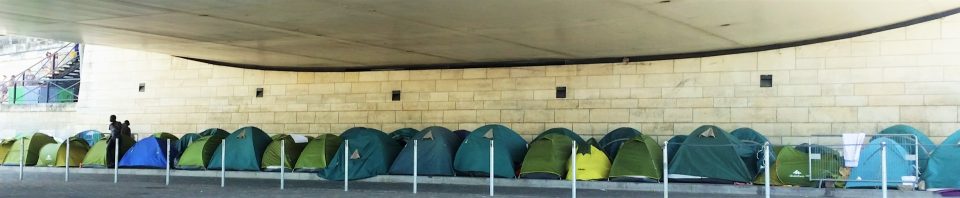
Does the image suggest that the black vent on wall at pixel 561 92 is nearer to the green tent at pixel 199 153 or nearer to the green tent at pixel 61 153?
the green tent at pixel 199 153

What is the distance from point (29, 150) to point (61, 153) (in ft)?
5.19

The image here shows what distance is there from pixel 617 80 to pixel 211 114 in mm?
11101

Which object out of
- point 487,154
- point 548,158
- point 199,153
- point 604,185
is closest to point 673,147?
point 604,185

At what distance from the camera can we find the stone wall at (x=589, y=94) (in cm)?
1571

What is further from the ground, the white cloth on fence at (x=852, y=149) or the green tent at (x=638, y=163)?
the white cloth on fence at (x=852, y=149)

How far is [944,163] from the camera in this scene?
13539 mm

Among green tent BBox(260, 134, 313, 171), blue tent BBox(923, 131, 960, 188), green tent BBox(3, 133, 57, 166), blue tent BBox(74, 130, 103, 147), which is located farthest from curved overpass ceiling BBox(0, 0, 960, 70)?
blue tent BBox(74, 130, 103, 147)

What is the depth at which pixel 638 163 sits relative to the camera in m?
15.4

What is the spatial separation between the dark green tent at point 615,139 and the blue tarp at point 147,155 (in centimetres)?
977

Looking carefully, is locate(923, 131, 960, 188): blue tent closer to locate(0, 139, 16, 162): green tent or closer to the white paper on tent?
the white paper on tent

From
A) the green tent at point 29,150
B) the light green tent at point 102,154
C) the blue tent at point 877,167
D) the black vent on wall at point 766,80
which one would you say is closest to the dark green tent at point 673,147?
the black vent on wall at point 766,80

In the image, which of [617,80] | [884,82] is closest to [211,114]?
[617,80]

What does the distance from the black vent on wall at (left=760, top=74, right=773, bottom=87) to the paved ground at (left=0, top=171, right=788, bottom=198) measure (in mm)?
3755

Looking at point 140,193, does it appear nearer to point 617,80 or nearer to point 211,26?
point 211,26
